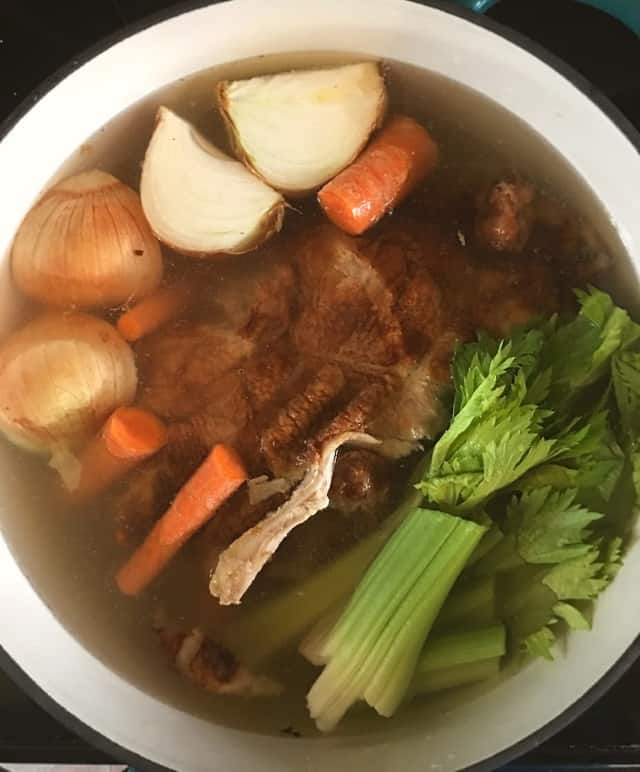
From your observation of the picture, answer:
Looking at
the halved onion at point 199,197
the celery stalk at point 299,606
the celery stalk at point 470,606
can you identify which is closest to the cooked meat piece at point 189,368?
the halved onion at point 199,197

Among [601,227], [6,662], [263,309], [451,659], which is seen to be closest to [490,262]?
[601,227]

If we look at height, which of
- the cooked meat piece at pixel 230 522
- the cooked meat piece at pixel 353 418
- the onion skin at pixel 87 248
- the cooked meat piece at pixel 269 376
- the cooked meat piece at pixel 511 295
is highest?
the onion skin at pixel 87 248

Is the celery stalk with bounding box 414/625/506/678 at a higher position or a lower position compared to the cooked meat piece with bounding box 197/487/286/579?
lower

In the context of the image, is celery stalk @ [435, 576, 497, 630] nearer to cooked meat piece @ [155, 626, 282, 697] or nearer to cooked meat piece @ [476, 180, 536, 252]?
cooked meat piece @ [155, 626, 282, 697]

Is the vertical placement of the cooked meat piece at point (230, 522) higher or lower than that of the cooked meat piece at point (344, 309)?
lower

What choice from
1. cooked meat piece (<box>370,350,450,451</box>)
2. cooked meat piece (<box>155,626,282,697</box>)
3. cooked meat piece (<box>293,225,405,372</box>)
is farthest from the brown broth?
cooked meat piece (<box>370,350,450,451</box>)

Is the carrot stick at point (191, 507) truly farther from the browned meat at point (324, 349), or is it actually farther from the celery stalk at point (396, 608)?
the celery stalk at point (396, 608)

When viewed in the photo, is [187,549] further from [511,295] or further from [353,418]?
[511,295]
